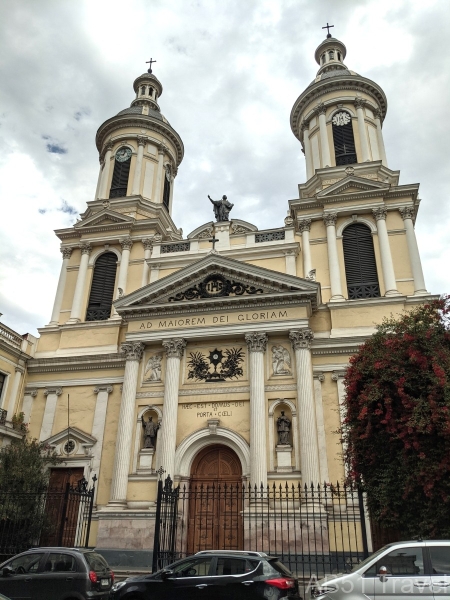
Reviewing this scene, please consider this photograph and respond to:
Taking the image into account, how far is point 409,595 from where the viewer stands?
8555 millimetres

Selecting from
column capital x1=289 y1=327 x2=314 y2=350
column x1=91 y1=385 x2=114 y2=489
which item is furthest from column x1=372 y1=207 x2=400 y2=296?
column x1=91 y1=385 x2=114 y2=489

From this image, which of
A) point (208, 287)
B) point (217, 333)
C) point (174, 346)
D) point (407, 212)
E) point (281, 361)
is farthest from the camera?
point (407, 212)

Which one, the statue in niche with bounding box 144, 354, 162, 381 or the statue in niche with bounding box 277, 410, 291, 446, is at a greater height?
the statue in niche with bounding box 144, 354, 162, 381

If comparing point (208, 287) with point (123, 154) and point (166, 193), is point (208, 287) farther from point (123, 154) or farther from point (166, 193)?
point (123, 154)

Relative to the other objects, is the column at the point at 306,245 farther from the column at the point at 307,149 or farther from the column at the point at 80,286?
the column at the point at 80,286

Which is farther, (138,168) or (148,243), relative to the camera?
(138,168)

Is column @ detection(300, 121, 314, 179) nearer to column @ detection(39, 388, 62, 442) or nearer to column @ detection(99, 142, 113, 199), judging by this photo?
column @ detection(99, 142, 113, 199)

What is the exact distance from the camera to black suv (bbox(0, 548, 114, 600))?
11.3 meters

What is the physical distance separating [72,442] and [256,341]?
10101 millimetres

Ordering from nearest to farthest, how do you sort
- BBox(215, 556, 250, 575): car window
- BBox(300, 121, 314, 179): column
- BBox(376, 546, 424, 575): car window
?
→ BBox(376, 546, 424, 575): car window < BBox(215, 556, 250, 575): car window < BBox(300, 121, 314, 179): column

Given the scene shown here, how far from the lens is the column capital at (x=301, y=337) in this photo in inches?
891

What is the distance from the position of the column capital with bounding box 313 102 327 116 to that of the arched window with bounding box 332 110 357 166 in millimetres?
809

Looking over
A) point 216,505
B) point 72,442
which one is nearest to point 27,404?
point 72,442

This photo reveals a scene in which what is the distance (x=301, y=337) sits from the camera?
2269 cm
